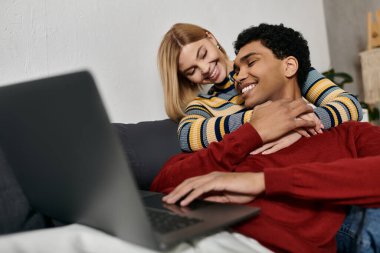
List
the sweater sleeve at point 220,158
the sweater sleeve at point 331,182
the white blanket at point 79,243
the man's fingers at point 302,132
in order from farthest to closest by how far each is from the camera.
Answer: the man's fingers at point 302,132 → the sweater sleeve at point 220,158 → the sweater sleeve at point 331,182 → the white blanket at point 79,243

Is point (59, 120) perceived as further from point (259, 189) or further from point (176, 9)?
point (176, 9)

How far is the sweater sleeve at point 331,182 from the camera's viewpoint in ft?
2.36

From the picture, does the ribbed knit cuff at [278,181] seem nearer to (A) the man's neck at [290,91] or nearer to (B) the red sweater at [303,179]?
(B) the red sweater at [303,179]

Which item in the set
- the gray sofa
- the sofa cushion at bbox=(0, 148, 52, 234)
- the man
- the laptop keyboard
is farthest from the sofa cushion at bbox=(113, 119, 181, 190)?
the laptop keyboard

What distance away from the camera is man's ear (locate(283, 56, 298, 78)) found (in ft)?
4.05

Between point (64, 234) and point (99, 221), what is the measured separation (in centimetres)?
6

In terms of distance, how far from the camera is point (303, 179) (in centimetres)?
72

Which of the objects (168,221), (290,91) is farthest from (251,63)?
(168,221)

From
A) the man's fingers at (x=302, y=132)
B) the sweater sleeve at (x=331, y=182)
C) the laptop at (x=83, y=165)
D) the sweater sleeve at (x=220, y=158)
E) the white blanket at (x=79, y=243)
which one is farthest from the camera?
the man's fingers at (x=302, y=132)

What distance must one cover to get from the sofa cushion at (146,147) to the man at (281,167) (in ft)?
0.41

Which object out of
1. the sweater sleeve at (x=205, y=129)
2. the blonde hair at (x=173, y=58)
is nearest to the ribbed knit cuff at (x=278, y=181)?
the sweater sleeve at (x=205, y=129)

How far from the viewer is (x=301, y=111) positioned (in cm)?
107

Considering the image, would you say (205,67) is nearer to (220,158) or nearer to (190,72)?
A: (190,72)

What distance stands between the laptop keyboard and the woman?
0.53m
